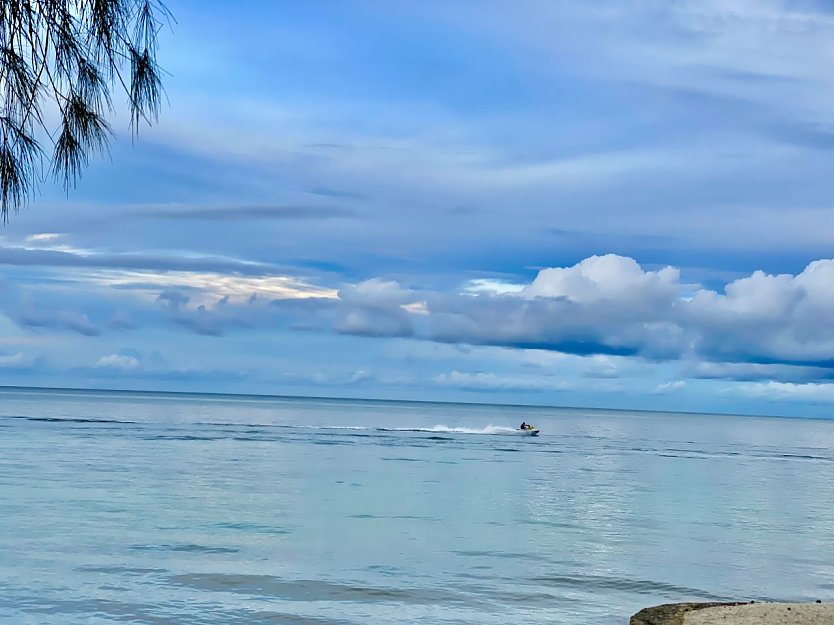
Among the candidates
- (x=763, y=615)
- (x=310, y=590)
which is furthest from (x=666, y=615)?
(x=310, y=590)

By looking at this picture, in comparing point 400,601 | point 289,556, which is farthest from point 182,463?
point 400,601

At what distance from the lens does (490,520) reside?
27.1 metres

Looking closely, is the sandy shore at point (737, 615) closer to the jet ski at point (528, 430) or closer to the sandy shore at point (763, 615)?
the sandy shore at point (763, 615)

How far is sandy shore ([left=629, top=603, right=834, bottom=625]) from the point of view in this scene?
11695 millimetres

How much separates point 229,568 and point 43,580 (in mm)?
3510

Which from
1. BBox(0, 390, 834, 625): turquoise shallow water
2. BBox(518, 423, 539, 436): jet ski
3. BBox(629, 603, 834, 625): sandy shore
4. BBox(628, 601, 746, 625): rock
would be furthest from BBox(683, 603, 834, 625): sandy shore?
BBox(518, 423, 539, 436): jet ski

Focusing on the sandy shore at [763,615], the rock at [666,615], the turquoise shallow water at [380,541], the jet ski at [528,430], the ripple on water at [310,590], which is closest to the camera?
the sandy shore at [763,615]

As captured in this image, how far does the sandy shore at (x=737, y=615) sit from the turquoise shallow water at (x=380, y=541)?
124 inches

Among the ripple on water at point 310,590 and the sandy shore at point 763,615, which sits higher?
the sandy shore at point 763,615

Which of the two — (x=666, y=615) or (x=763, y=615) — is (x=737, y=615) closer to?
(x=763, y=615)

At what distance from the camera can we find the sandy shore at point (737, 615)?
460 inches

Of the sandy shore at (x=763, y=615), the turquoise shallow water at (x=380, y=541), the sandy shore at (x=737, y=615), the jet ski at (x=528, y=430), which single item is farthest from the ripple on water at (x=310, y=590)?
the jet ski at (x=528, y=430)

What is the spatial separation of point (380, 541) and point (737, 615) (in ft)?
38.4

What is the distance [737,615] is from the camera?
474 inches
